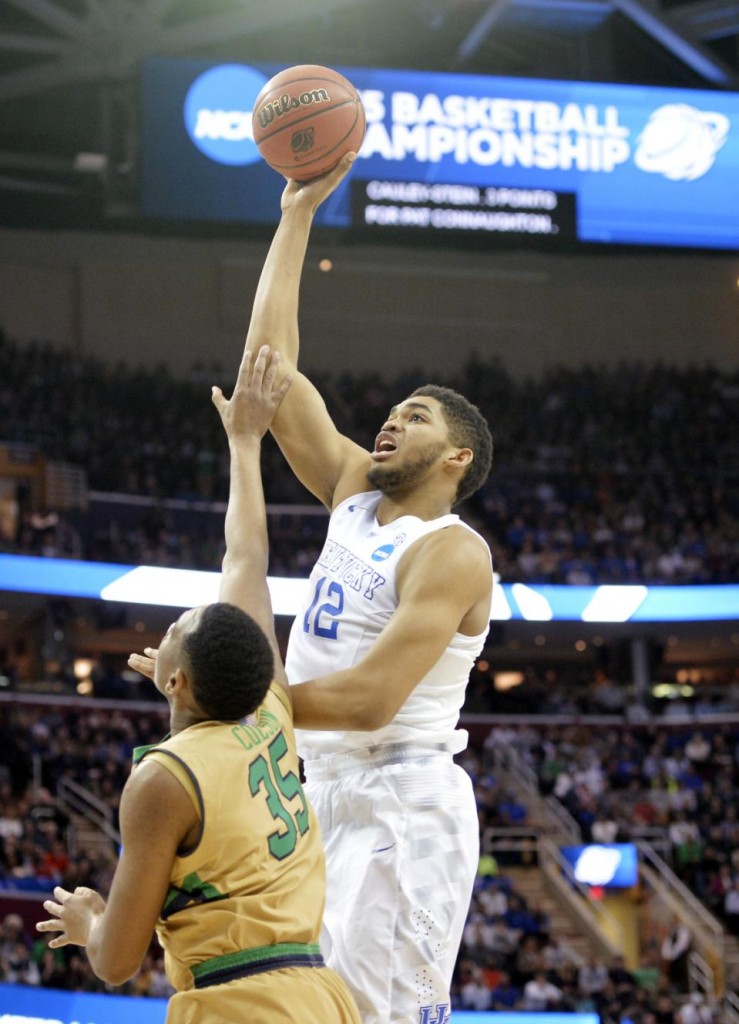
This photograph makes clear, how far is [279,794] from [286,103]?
96.0 inches

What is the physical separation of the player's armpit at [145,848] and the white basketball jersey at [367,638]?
93 centimetres

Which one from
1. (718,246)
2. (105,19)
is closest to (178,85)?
(105,19)

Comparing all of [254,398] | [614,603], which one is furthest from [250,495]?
[614,603]

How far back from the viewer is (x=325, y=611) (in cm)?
376

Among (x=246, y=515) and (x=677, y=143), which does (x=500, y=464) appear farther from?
(x=246, y=515)

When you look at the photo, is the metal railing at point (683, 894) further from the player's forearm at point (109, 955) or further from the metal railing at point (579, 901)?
the player's forearm at point (109, 955)

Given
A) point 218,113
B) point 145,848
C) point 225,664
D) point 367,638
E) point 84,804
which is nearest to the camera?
point 145,848

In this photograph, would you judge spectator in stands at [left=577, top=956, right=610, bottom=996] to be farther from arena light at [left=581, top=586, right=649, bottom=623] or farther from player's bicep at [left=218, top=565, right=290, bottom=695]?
player's bicep at [left=218, top=565, right=290, bottom=695]

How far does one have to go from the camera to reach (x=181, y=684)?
290 cm

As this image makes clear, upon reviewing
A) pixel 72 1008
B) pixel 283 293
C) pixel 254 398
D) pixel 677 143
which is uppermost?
pixel 677 143

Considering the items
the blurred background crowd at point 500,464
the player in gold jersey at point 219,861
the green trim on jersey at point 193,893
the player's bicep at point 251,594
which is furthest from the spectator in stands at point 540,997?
the green trim on jersey at point 193,893

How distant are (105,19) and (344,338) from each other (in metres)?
8.33

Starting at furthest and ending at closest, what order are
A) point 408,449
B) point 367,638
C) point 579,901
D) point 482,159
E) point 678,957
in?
1. point 482,159
2. point 579,901
3. point 678,957
4. point 408,449
5. point 367,638

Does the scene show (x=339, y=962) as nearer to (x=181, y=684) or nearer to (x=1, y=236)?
(x=181, y=684)
